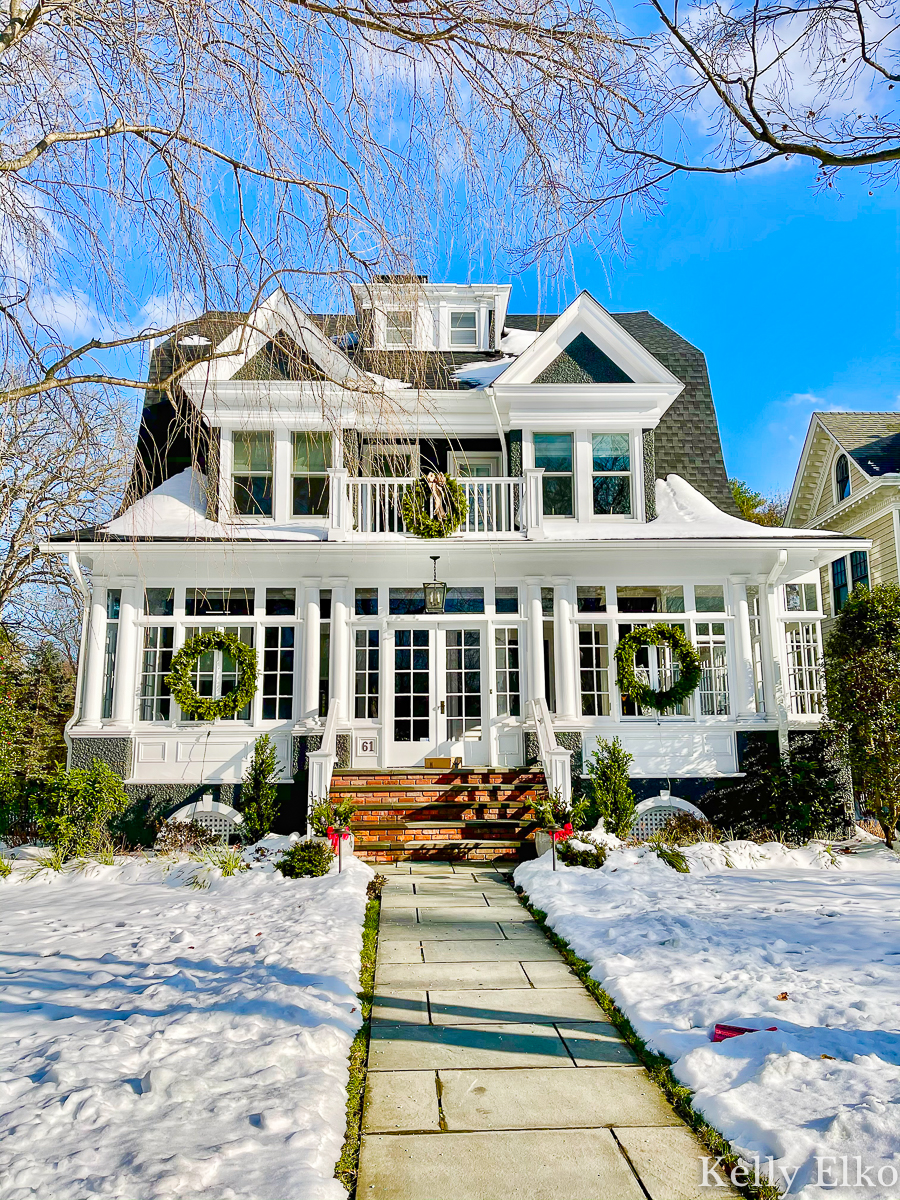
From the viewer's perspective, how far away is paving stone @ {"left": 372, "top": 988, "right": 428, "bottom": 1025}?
4.49 metres

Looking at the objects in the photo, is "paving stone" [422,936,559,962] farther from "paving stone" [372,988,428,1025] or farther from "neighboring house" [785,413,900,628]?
"neighboring house" [785,413,900,628]

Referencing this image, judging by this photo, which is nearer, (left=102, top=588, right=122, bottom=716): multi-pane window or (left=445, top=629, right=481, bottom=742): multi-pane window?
(left=102, top=588, right=122, bottom=716): multi-pane window

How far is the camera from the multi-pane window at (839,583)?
682 inches

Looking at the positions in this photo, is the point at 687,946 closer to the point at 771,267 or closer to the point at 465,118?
the point at 771,267

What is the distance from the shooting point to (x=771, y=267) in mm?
4836

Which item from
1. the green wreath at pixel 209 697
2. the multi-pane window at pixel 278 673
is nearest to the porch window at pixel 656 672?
the multi-pane window at pixel 278 673

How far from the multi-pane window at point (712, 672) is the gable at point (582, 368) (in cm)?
410

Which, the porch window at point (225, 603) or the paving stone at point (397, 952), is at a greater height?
the porch window at point (225, 603)

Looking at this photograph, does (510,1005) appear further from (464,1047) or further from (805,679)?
(805,679)

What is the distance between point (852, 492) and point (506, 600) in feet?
28.0

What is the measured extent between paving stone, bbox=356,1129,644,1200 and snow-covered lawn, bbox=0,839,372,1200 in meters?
0.19

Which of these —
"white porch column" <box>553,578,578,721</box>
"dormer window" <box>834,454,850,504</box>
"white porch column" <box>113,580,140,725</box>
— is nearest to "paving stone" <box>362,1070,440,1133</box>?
"white porch column" <box>553,578,578,721</box>

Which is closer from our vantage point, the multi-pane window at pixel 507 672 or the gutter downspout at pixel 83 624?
the gutter downspout at pixel 83 624

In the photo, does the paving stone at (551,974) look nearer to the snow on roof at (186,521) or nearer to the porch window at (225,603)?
the snow on roof at (186,521)
